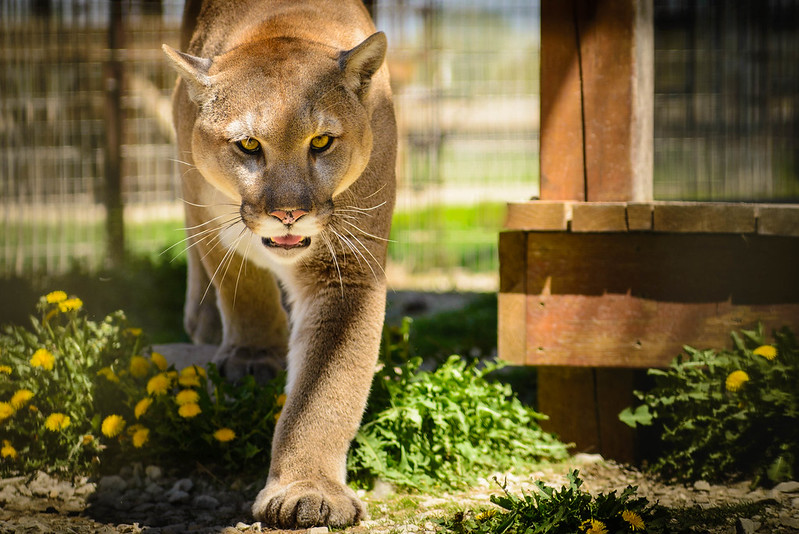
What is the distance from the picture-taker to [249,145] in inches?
110

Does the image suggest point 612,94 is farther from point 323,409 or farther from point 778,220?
point 323,409

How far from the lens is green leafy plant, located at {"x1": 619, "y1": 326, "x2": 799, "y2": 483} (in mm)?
2834

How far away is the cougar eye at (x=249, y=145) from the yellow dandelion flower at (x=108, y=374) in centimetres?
105

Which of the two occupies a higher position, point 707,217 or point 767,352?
point 707,217

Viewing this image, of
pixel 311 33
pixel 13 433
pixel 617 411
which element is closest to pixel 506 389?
pixel 617 411

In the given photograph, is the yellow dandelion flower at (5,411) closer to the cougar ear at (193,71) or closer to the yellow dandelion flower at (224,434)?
the yellow dandelion flower at (224,434)

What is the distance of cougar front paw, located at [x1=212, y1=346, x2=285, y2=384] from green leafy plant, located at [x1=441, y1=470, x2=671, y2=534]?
1.59 metres

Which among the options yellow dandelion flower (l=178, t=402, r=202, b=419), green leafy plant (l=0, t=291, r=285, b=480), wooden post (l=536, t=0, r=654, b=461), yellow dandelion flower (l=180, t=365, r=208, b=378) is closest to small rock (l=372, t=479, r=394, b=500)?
green leafy plant (l=0, t=291, r=285, b=480)

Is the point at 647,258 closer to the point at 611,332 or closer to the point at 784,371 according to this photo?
the point at 611,332

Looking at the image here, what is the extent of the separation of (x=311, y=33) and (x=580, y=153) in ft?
3.89

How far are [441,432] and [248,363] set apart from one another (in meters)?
1.07

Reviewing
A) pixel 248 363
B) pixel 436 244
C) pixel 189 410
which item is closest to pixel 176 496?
pixel 189 410

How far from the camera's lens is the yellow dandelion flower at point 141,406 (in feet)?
9.82

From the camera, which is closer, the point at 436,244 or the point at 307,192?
the point at 307,192
